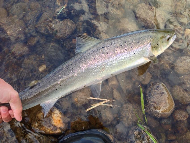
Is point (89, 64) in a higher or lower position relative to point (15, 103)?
higher

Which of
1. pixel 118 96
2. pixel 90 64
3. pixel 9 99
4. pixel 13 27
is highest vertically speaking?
Answer: pixel 90 64

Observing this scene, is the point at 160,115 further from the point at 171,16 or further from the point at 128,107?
the point at 171,16

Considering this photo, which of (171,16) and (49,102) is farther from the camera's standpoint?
(171,16)

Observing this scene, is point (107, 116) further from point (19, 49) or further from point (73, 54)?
point (19, 49)

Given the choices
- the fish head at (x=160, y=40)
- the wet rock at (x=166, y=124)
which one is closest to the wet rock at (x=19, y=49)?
the fish head at (x=160, y=40)

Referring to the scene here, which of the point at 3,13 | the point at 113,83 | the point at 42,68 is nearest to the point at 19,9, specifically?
the point at 3,13

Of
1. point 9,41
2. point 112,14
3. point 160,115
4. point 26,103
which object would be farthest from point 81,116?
point 112,14

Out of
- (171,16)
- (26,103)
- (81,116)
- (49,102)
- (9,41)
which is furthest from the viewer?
(171,16)

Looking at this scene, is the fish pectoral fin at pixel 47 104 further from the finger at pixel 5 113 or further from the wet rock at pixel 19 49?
the wet rock at pixel 19 49
